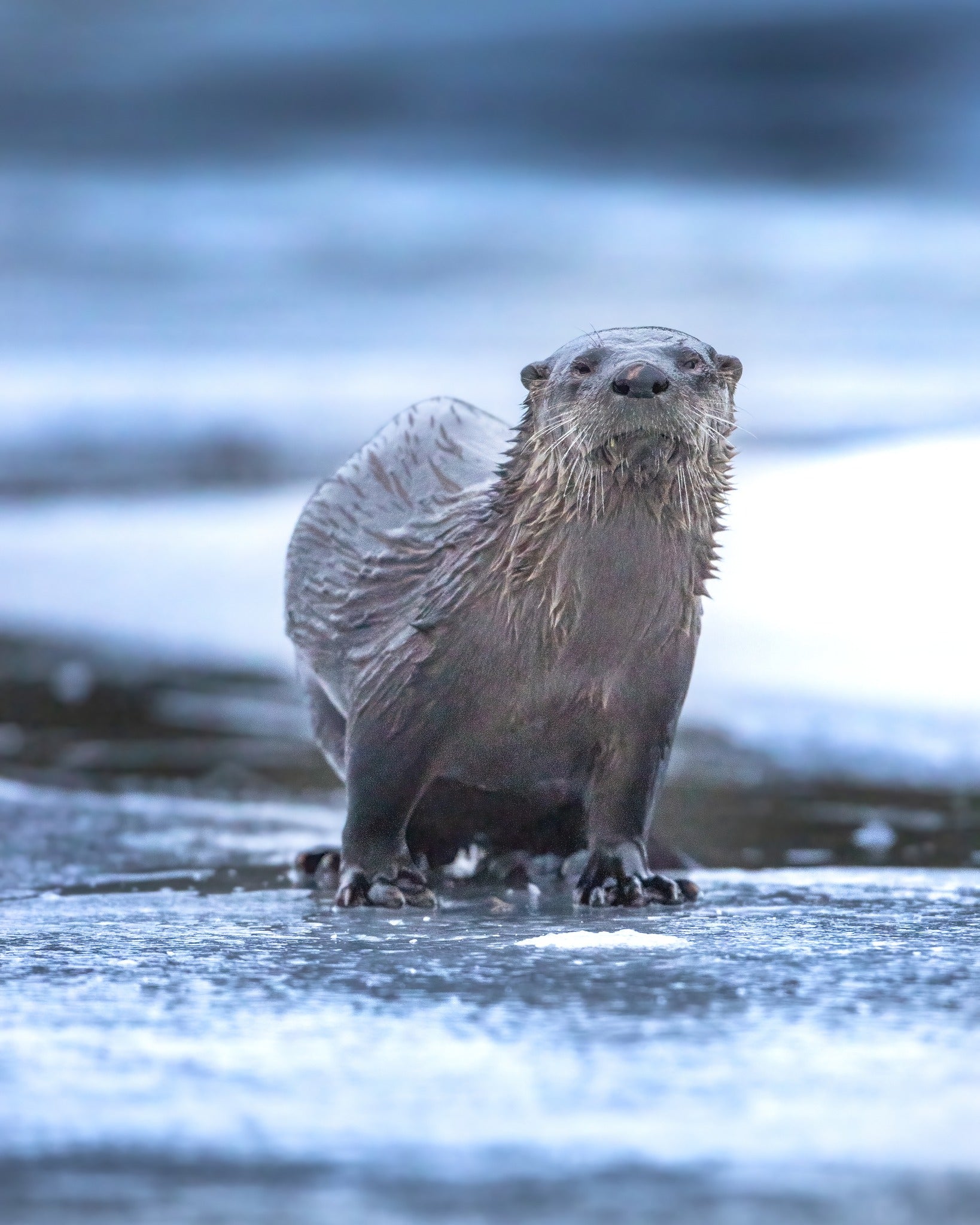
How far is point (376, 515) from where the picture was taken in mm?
3307

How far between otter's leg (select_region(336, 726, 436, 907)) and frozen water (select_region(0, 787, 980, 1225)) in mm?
242

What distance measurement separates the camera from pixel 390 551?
10.3 feet

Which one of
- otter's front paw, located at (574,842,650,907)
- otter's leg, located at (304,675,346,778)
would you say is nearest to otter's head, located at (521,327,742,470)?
otter's front paw, located at (574,842,650,907)

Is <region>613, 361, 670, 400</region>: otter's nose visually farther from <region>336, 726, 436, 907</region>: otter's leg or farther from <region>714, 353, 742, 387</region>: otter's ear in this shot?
<region>336, 726, 436, 907</region>: otter's leg

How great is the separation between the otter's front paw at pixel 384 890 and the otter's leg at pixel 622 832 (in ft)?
0.78

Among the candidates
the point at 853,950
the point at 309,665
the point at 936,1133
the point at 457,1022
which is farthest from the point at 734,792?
the point at 936,1133

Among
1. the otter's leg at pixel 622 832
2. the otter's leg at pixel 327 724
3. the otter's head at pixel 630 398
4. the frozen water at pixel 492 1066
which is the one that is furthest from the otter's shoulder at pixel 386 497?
the frozen water at pixel 492 1066

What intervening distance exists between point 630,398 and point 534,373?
11.9 inches

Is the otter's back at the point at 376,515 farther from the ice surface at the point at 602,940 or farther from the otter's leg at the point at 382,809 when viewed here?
the ice surface at the point at 602,940

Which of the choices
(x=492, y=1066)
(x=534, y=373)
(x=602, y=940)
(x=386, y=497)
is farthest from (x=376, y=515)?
(x=492, y=1066)

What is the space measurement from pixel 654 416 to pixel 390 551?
0.71 metres

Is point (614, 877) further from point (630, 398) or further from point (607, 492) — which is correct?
point (630, 398)

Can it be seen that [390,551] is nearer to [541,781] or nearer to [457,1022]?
[541,781]

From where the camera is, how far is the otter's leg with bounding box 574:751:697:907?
2.88 meters
